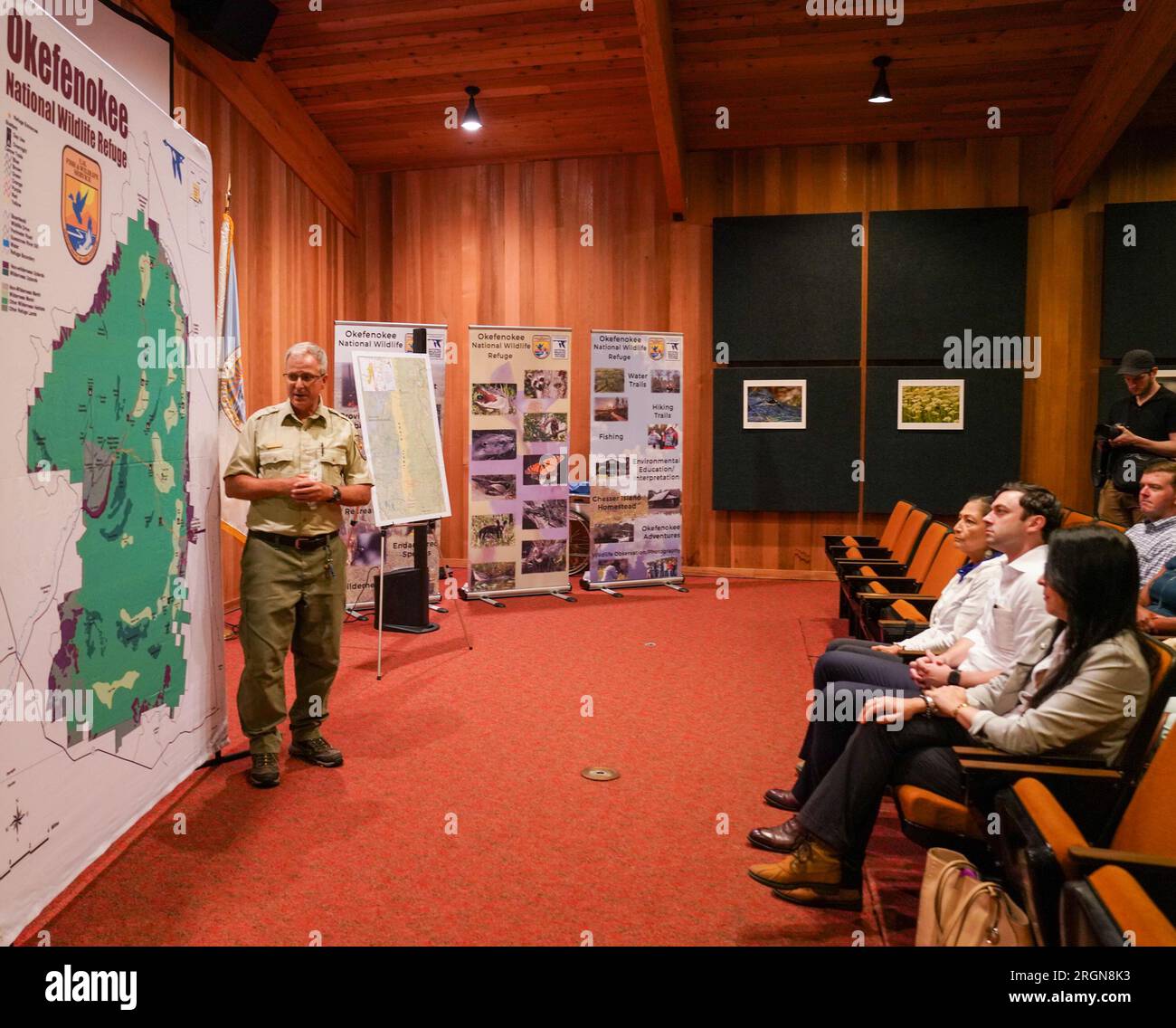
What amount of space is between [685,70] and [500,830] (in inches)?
241

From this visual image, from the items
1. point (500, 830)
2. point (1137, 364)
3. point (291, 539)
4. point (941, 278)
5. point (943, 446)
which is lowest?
point (500, 830)

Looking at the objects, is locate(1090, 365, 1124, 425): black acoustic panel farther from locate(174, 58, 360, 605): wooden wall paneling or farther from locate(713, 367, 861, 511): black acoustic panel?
locate(174, 58, 360, 605): wooden wall paneling

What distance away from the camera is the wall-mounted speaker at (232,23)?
5609 mm

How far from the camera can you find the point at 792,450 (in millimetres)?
7996

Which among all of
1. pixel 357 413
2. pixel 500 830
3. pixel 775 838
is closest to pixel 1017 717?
pixel 775 838

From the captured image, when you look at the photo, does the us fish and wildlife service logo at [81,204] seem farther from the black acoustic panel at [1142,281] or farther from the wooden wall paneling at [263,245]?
the black acoustic panel at [1142,281]

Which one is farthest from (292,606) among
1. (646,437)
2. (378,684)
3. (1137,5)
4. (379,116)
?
(1137,5)

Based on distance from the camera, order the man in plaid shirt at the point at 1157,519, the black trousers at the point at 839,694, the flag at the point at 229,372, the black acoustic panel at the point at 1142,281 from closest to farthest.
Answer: the black trousers at the point at 839,694
the man in plaid shirt at the point at 1157,519
the flag at the point at 229,372
the black acoustic panel at the point at 1142,281

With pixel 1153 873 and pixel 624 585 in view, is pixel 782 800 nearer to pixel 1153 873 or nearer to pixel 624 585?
pixel 1153 873

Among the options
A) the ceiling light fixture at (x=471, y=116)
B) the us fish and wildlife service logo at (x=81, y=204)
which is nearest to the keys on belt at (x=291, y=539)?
the us fish and wildlife service logo at (x=81, y=204)

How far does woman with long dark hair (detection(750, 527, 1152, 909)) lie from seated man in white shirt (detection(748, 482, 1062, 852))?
156 millimetres

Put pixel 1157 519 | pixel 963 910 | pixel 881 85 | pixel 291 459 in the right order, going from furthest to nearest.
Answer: pixel 881 85
pixel 1157 519
pixel 291 459
pixel 963 910

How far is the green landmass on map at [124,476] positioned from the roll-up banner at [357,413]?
2979mm
